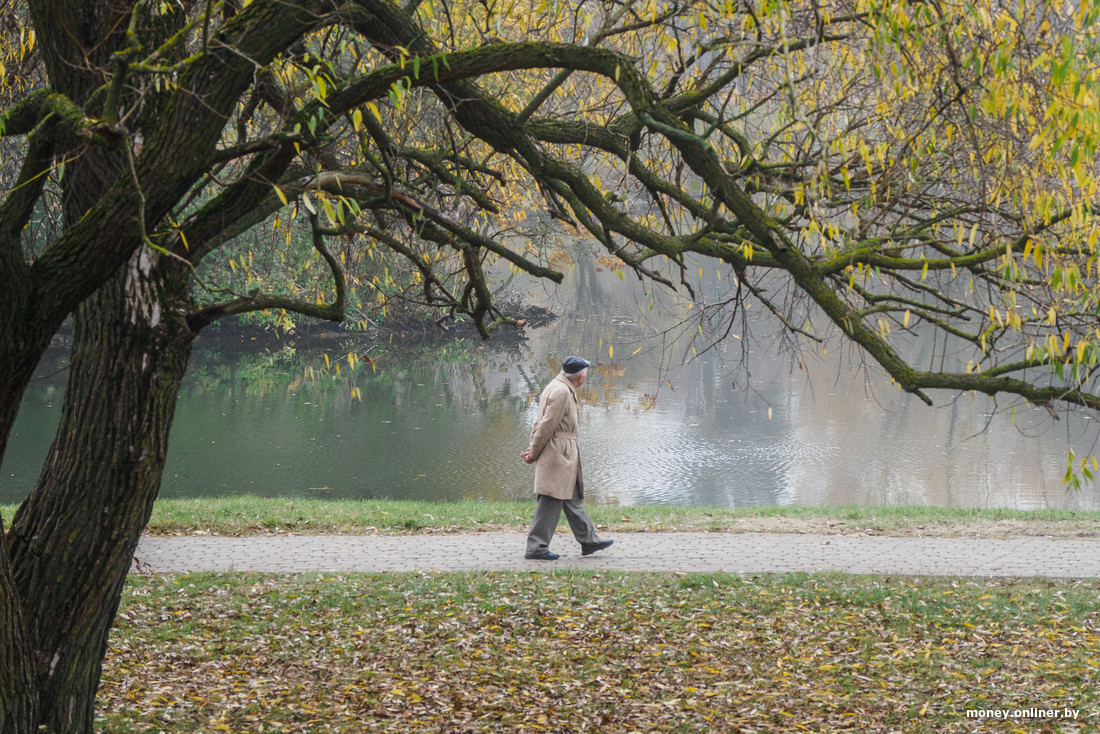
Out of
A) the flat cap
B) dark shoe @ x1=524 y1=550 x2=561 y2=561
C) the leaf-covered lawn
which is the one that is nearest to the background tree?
the leaf-covered lawn

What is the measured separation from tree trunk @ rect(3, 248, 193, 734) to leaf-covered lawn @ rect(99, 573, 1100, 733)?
0.95 metres

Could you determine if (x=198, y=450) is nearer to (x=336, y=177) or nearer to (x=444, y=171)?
(x=444, y=171)

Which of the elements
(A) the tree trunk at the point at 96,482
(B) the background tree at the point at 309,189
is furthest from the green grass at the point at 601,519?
(A) the tree trunk at the point at 96,482

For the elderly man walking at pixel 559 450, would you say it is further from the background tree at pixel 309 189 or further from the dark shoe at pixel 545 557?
the background tree at pixel 309 189

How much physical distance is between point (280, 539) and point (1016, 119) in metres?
8.08

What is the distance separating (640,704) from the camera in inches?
218

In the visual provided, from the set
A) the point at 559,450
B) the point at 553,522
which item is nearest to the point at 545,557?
the point at 553,522

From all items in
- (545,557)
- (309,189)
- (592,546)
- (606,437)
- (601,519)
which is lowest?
(545,557)

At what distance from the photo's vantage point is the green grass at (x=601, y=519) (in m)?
10.8

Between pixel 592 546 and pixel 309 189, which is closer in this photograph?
pixel 309 189

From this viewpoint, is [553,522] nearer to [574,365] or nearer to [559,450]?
[559,450]

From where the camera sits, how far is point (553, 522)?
9133 mm

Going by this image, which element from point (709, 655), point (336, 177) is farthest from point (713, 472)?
point (336, 177)

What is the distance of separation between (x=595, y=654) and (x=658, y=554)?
335cm
